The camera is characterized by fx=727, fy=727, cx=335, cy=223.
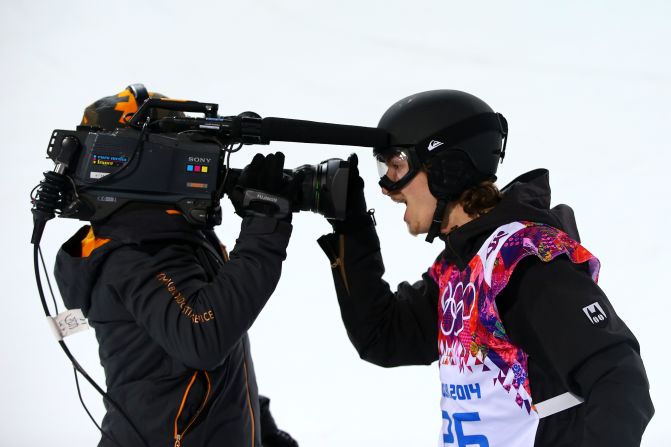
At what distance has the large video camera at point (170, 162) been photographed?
55.0 inches

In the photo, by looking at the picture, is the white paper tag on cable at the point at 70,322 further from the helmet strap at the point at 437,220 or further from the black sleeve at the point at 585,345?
the black sleeve at the point at 585,345

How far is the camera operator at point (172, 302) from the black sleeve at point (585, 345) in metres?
0.48

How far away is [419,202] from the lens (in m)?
1.60

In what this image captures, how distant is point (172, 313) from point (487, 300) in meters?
0.58

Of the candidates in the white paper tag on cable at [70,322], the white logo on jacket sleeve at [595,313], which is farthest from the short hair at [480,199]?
the white paper tag on cable at [70,322]

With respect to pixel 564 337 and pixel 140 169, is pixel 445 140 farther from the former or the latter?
pixel 140 169

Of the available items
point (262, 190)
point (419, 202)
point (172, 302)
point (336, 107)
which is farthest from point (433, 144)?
point (336, 107)

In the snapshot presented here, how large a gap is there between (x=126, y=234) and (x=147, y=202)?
0.09m

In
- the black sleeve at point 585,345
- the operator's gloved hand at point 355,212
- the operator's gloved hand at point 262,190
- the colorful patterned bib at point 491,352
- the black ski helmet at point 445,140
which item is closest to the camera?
the black sleeve at point 585,345

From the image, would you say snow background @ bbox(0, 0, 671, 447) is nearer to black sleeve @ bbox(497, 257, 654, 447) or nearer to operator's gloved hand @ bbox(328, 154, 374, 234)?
operator's gloved hand @ bbox(328, 154, 374, 234)

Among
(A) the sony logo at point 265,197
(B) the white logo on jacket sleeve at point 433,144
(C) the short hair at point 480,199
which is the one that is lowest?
(A) the sony logo at point 265,197

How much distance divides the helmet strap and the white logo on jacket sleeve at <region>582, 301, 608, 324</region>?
0.43m

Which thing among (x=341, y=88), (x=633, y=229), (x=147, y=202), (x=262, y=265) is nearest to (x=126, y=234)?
(x=147, y=202)

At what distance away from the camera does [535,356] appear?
131 cm
